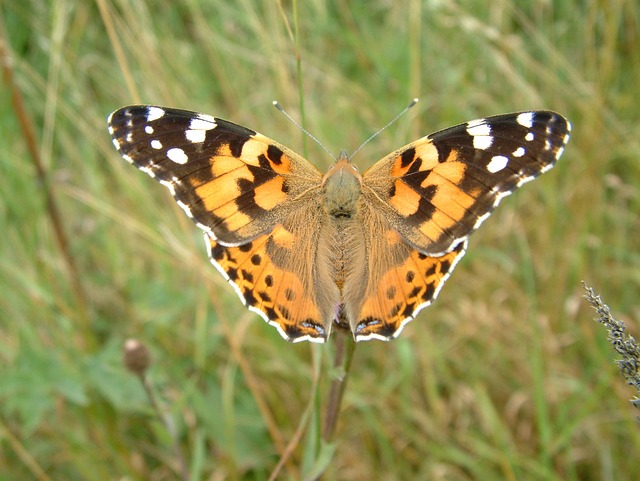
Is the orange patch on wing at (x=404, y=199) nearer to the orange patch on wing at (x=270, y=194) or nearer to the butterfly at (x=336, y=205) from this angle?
the butterfly at (x=336, y=205)

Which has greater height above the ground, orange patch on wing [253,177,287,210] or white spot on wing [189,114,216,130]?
white spot on wing [189,114,216,130]

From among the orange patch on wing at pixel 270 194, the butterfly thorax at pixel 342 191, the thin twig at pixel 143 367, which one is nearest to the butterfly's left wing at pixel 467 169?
A: the butterfly thorax at pixel 342 191

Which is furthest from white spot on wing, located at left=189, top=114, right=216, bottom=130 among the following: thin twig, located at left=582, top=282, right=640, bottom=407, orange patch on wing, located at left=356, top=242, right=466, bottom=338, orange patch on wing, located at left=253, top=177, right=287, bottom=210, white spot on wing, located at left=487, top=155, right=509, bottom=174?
thin twig, located at left=582, top=282, right=640, bottom=407

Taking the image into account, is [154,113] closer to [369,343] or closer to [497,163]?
[497,163]

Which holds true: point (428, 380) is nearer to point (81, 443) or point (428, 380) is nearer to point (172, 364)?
point (172, 364)

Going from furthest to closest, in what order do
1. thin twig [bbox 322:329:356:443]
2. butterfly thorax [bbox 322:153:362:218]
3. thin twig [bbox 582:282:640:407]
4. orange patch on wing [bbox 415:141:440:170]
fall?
butterfly thorax [bbox 322:153:362:218] < orange patch on wing [bbox 415:141:440:170] < thin twig [bbox 322:329:356:443] < thin twig [bbox 582:282:640:407]

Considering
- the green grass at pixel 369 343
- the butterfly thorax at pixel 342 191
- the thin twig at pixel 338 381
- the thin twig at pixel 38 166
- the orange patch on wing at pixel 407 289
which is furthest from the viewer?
the green grass at pixel 369 343

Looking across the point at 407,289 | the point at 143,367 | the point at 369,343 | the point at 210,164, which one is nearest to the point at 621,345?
the point at 407,289

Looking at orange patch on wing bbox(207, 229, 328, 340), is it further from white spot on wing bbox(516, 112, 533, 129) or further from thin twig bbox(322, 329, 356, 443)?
white spot on wing bbox(516, 112, 533, 129)
